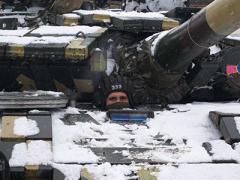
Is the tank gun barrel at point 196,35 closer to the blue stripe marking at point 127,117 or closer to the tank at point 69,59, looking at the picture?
the tank at point 69,59

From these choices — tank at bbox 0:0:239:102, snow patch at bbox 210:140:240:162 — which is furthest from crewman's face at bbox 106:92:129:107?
snow patch at bbox 210:140:240:162

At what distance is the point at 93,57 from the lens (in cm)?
626

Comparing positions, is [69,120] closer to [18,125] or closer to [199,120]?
[18,125]

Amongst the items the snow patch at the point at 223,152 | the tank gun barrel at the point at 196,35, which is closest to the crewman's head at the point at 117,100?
the tank gun barrel at the point at 196,35

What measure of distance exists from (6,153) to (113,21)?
11.5ft

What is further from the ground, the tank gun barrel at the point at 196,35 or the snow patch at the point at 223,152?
the tank gun barrel at the point at 196,35

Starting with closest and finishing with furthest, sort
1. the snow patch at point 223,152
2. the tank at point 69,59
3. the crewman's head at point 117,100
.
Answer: the snow patch at point 223,152, the tank at point 69,59, the crewman's head at point 117,100

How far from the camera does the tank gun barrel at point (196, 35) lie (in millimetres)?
5148

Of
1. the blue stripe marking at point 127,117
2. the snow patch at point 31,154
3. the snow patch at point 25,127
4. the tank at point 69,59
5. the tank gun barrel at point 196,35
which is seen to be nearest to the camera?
the snow patch at point 31,154

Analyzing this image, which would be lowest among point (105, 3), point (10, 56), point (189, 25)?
point (105, 3)

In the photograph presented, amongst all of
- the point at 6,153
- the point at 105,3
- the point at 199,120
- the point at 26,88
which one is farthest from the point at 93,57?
Result: the point at 105,3

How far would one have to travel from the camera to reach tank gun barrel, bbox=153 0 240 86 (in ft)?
16.9

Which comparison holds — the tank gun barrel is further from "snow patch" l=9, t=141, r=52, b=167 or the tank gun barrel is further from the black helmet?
"snow patch" l=9, t=141, r=52, b=167

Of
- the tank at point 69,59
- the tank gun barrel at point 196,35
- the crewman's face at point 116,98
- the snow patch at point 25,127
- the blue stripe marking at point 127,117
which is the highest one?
the tank gun barrel at point 196,35
